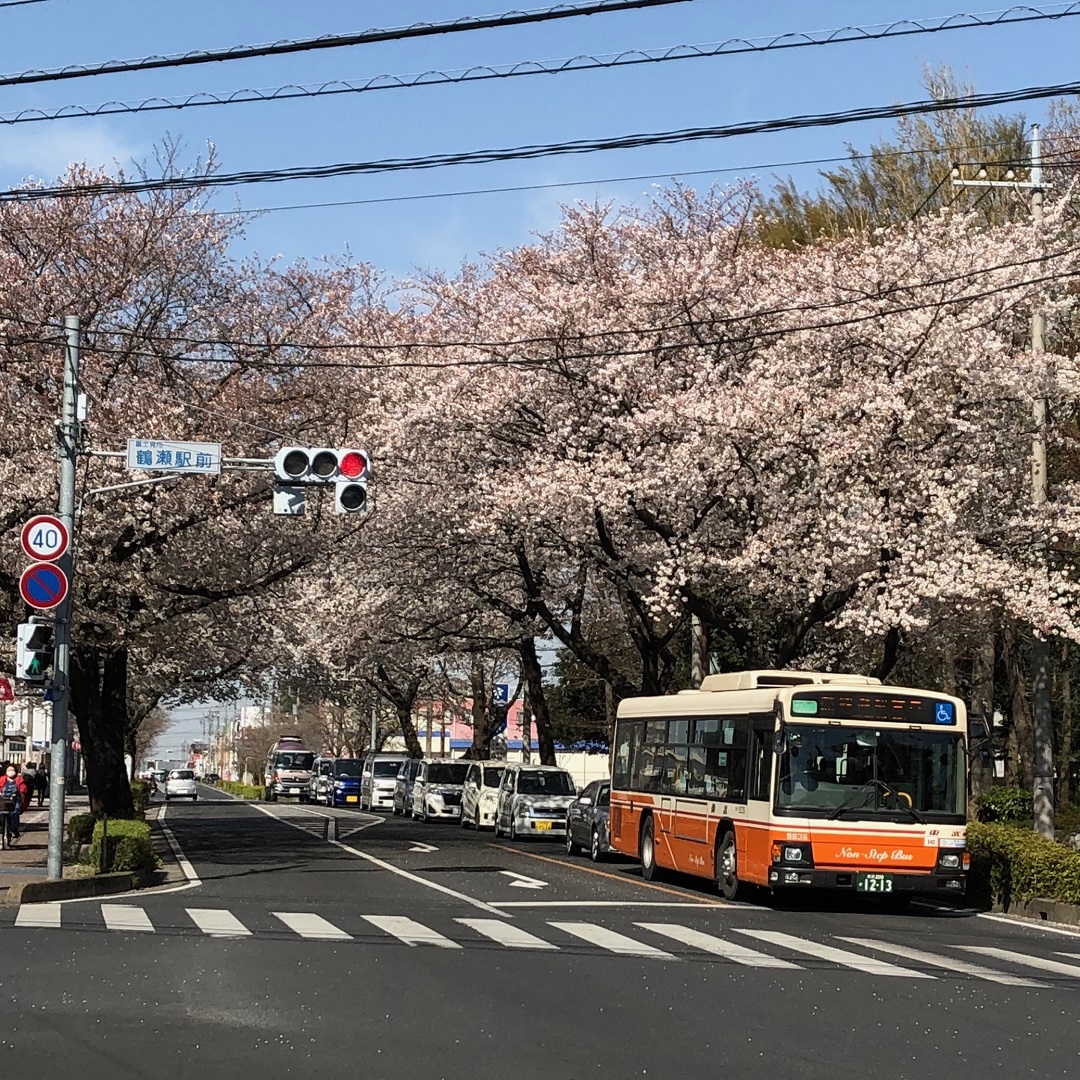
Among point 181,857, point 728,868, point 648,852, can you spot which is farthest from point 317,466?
point 181,857

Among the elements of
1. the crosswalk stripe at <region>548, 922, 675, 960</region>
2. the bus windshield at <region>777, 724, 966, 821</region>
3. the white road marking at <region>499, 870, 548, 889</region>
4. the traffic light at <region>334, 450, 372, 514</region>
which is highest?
the traffic light at <region>334, 450, 372, 514</region>

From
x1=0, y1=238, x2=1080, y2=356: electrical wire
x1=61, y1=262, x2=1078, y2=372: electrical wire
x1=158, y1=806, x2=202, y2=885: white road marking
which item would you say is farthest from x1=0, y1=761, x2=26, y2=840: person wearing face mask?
x1=61, y1=262, x2=1078, y2=372: electrical wire

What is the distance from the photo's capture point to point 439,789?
4369 cm

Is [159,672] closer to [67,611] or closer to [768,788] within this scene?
[67,611]

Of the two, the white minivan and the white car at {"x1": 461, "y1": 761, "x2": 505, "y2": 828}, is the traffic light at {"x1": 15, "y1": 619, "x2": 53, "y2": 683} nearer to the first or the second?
the white car at {"x1": 461, "y1": 761, "x2": 505, "y2": 828}

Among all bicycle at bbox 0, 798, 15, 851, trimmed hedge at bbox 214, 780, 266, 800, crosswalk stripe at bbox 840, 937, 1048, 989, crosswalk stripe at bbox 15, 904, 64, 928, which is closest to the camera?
crosswalk stripe at bbox 840, 937, 1048, 989

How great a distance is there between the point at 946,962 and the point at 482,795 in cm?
2602

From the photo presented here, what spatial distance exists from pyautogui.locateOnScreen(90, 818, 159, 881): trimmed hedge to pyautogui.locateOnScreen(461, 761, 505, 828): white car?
16.4 meters

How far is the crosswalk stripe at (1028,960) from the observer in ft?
44.3

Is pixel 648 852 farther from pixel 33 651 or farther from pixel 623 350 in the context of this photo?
pixel 623 350

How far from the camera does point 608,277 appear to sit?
32438 mm

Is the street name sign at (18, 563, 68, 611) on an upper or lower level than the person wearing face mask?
upper

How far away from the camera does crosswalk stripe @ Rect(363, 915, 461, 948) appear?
1432 centimetres

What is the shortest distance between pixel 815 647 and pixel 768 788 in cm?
1848
